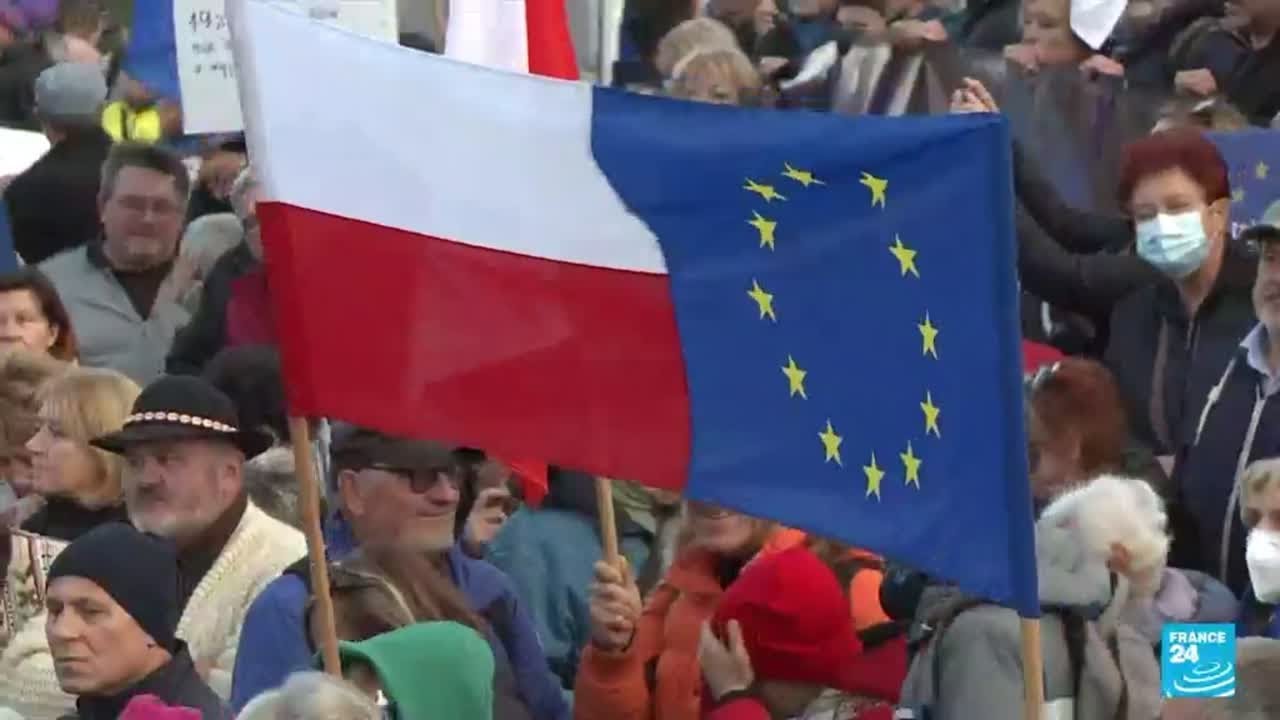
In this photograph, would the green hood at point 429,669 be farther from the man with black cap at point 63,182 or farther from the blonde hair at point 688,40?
the man with black cap at point 63,182

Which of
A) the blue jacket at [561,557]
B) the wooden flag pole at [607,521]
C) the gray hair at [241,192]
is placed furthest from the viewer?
the gray hair at [241,192]

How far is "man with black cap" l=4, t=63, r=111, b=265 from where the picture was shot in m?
10.7

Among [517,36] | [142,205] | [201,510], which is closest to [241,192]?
[142,205]

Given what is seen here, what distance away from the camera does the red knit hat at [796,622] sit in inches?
249

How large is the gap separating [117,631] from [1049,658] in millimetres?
1803

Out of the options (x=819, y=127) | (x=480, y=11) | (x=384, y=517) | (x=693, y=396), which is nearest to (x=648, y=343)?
(x=693, y=396)

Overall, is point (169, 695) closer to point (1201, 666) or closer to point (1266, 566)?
point (1201, 666)

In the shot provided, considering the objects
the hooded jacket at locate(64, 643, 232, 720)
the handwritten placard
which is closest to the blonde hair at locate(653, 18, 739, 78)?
the handwritten placard

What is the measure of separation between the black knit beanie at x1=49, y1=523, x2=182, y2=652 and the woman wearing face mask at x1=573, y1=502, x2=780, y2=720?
935 mm

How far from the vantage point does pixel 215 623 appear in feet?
22.4

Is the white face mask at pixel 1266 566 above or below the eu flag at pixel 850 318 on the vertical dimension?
below

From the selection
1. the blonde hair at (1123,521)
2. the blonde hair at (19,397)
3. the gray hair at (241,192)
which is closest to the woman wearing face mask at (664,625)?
the blonde hair at (1123,521)

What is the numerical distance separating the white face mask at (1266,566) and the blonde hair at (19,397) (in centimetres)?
318

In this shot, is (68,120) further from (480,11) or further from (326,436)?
(480,11)
